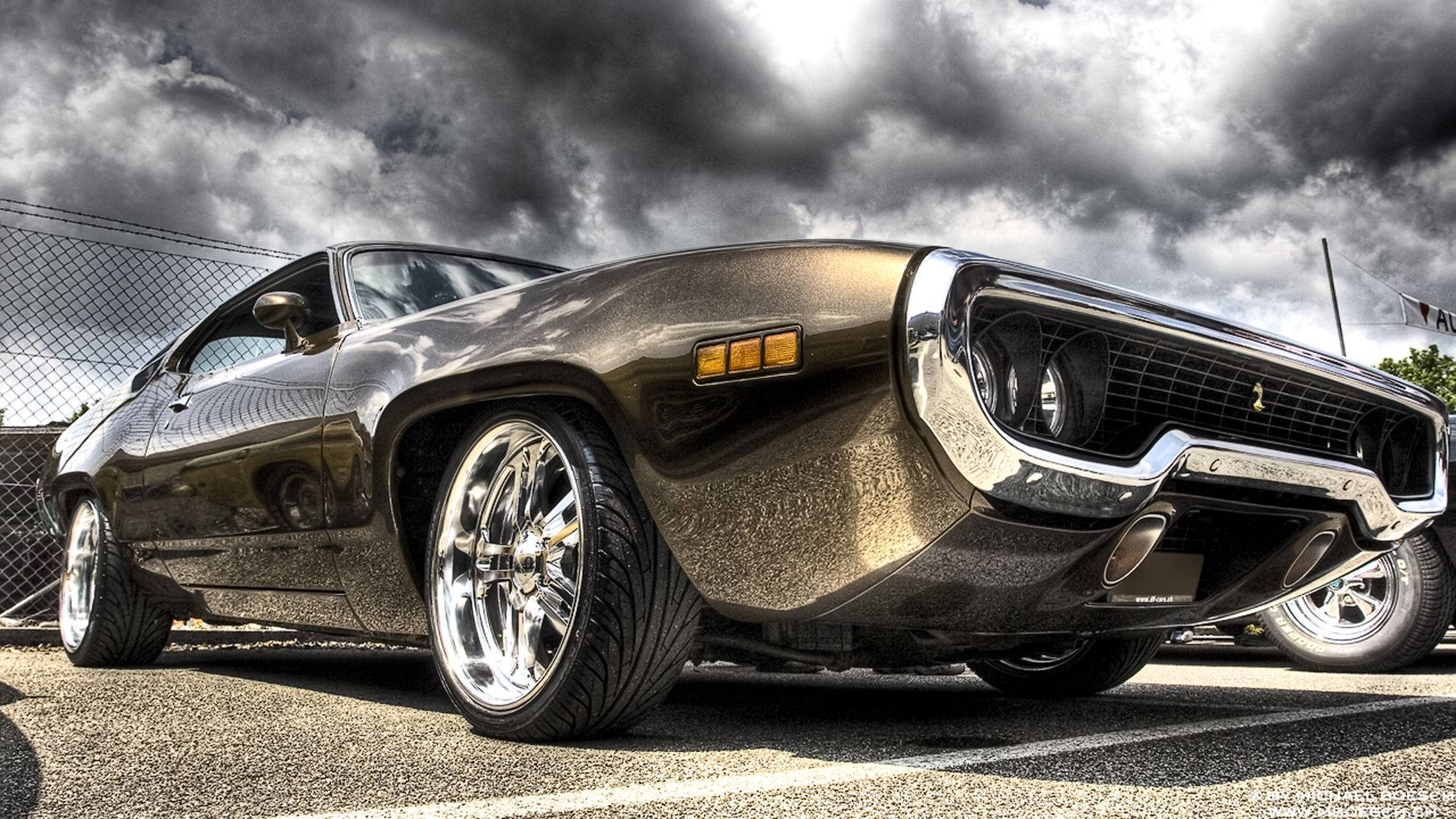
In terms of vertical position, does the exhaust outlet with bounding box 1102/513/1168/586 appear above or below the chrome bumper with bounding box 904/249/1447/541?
below

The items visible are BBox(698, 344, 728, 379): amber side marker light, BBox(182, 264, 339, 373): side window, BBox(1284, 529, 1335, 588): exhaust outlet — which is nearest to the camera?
BBox(698, 344, 728, 379): amber side marker light

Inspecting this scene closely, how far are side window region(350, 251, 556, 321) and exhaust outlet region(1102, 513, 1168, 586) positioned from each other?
1963 mm

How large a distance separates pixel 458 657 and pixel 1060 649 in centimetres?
151

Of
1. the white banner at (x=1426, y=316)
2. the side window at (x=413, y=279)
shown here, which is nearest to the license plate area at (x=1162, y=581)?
the side window at (x=413, y=279)

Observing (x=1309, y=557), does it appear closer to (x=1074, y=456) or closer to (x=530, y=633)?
(x=1074, y=456)

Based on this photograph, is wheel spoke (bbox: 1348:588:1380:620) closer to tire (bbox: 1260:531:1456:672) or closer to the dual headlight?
tire (bbox: 1260:531:1456:672)

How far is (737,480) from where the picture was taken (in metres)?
2.22

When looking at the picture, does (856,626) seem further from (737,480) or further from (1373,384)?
(1373,384)

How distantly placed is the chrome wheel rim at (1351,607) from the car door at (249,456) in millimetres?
3812

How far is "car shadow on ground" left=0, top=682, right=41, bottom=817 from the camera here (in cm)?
191

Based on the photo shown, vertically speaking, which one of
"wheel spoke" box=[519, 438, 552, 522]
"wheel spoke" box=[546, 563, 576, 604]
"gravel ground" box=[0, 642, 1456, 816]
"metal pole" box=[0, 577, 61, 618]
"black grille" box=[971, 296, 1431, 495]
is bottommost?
"metal pole" box=[0, 577, 61, 618]

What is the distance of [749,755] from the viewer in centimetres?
238

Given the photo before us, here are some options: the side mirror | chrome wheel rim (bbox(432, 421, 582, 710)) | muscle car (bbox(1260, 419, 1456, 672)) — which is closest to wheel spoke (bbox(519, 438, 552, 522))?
chrome wheel rim (bbox(432, 421, 582, 710))

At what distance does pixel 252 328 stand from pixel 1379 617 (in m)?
4.48
